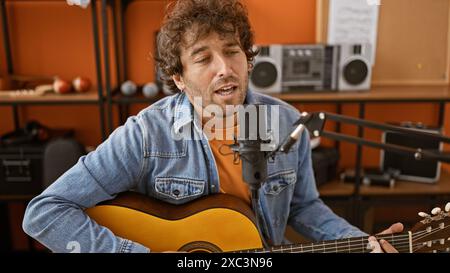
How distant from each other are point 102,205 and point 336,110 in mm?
1564

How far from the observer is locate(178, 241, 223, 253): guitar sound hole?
41.3 inches

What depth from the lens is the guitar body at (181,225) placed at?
1.05 meters

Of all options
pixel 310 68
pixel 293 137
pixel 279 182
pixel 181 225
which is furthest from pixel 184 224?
pixel 310 68

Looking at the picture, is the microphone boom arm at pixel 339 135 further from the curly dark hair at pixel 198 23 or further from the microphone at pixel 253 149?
the curly dark hair at pixel 198 23

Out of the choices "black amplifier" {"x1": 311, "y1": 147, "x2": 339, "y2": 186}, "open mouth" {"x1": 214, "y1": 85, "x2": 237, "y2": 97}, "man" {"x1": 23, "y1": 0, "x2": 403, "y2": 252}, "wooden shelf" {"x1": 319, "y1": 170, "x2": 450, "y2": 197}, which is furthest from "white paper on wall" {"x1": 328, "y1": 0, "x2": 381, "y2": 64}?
"open mouth" {"x1": 214, "y1": 85, "x2": 237, "y2": 97}

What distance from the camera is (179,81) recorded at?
1.12 m

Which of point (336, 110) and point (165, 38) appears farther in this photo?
point (336, 110)

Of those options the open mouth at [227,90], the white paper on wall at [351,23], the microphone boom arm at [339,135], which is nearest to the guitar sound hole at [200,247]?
the open mouth at [227,90]

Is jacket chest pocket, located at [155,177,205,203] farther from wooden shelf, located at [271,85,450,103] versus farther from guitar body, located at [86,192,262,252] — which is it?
wooden shelf, located at [271,85,450,103]

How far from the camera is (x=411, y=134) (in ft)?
2.10

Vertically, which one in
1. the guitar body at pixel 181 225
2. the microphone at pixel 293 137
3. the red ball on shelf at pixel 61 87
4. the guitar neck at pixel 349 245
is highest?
the microphone at pixel 293 137

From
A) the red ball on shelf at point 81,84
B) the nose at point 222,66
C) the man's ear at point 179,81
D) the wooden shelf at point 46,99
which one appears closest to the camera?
the nose at point 222,66
